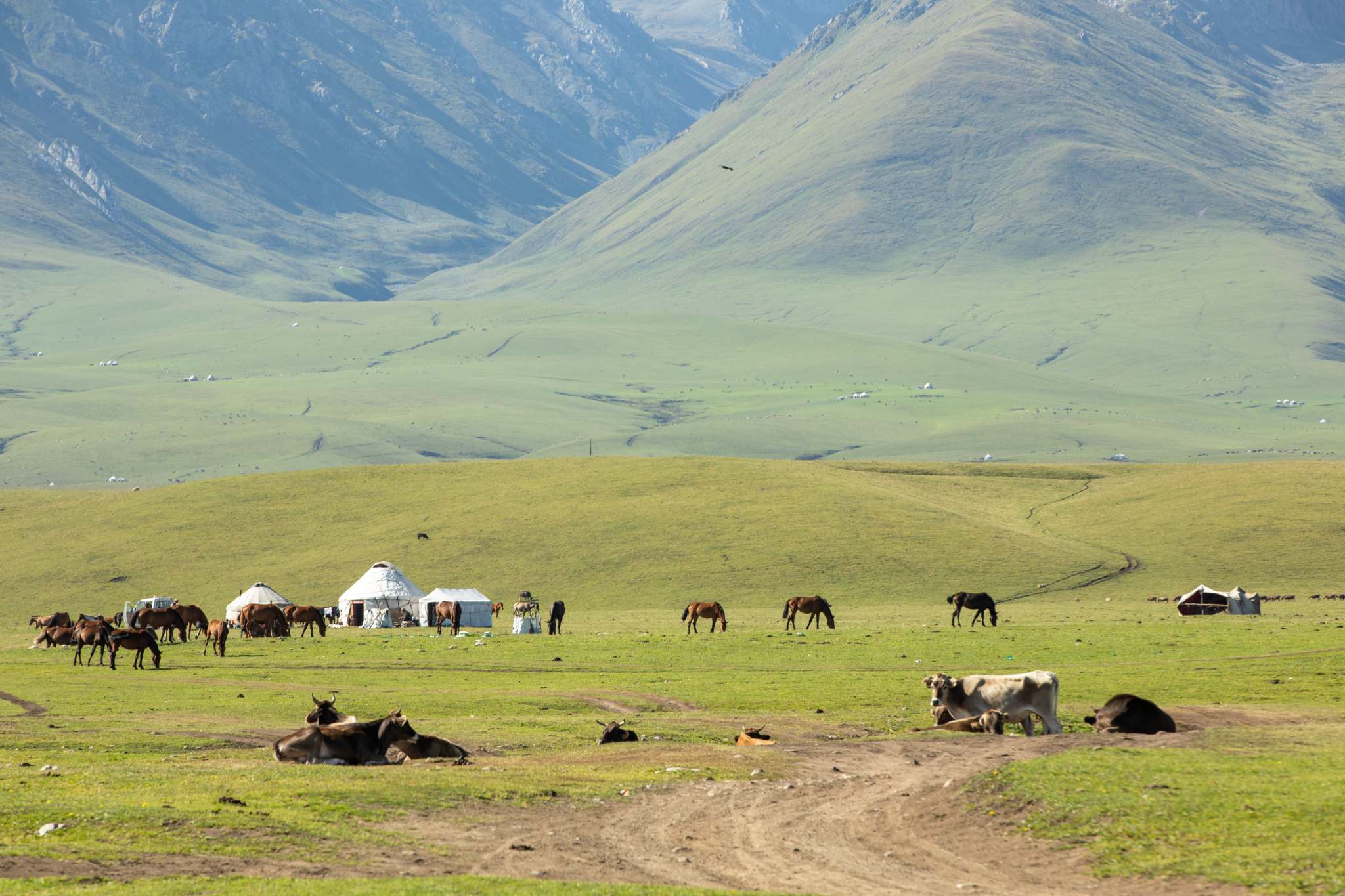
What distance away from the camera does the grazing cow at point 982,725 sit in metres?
25.0

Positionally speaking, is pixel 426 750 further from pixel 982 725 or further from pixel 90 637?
pixel 90 637

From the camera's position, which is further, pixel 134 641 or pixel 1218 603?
pixel 1218 603

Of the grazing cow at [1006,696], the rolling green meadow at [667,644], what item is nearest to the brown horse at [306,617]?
the rolling green meadow at [667,644]

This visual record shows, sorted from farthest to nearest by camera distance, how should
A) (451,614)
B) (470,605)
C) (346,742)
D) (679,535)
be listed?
(679,535) → (470,605) → (451,614) → (346,742)

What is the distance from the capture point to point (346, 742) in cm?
2162

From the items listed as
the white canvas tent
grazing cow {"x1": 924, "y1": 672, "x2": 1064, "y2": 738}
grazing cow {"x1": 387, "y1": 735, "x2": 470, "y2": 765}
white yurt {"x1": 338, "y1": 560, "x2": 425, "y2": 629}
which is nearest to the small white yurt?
white yurt {"x1": 338, "y1": 560, "x2": 425, "y2": 629}

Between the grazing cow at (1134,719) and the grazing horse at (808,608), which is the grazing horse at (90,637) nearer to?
the grazing horse at (808,608)

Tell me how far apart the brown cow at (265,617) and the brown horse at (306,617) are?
33 centimetres

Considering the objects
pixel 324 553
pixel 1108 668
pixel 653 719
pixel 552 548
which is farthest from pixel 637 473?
pixel 653 719

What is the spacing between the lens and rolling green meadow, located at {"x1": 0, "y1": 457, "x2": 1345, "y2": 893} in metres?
17.2

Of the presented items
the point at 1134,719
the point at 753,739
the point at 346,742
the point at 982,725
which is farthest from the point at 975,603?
the point at 346,742

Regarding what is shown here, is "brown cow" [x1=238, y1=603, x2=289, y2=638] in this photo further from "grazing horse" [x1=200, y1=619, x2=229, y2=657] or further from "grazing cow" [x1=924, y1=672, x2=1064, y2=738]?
"grazing cow" [x1=924, y1=672, x2=1064, y2=738]

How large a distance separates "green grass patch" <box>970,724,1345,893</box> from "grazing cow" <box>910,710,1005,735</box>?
3402 millimetres

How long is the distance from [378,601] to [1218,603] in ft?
136
